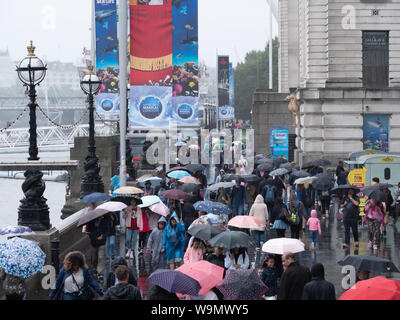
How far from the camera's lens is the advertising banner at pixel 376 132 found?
40375 millimetres

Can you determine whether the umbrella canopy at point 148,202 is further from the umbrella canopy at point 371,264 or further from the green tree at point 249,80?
the green tree at point 249,80

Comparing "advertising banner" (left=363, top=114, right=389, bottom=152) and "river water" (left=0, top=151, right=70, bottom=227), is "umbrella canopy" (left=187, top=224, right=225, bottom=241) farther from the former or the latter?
"advertising banner" (left=363, top=114, right=389, bottom=152)

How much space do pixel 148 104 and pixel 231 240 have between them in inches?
577

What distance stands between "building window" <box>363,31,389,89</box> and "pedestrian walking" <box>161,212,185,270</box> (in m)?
24.0

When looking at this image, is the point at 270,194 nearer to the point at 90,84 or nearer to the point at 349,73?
the point at 90,84

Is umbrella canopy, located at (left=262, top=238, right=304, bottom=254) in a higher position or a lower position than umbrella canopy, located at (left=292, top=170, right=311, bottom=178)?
lower

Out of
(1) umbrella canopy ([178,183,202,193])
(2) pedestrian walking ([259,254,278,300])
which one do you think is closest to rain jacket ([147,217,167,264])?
(1) umbrella canopy ([178,183,202,193])

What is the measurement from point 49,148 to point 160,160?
85.5 meters

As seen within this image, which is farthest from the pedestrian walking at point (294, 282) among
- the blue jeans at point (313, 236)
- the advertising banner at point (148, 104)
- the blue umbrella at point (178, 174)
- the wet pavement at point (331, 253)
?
the advertising banner at point (148, 104)

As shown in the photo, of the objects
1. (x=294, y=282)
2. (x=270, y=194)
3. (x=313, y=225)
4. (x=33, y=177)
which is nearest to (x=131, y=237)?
(x=33, y=177)

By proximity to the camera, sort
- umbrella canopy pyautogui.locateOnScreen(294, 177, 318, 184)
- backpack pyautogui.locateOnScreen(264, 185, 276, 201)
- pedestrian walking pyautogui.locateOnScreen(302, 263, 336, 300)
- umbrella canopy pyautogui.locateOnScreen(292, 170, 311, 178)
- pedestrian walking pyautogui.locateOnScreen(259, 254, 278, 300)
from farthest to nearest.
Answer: umbrella canopy pyautogui.locateOnScreen(292, 170, 311, 178) → umbrella canopy pyautogui.locateOnScreen(294, 177, 318, 184) → backpack pyautogui.locateOnScreen(264, 185, 276, 201) → pedestrian walking pyautogui.locateOnScreen(259, 254, 278, 300) → pedestrian walking pyautogui.locateOnScreen(302, 263, 336, 300)

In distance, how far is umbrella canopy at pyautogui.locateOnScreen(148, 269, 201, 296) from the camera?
1071 centimetres

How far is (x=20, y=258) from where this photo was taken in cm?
1226
